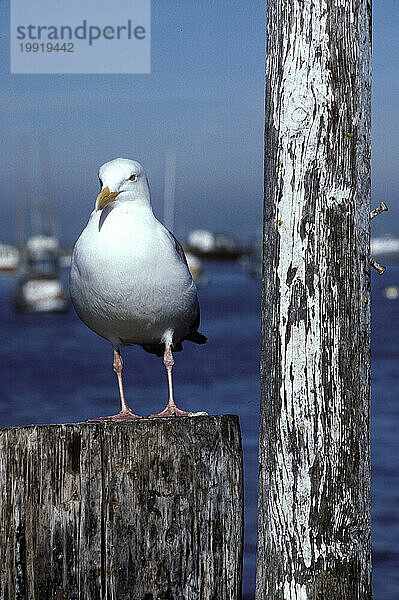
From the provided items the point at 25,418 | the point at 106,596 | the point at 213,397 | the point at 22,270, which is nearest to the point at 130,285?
the point at 106,596

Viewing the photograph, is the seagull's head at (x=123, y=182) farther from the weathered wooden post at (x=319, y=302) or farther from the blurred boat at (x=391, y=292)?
the blurred boat at (x=391, y=292)

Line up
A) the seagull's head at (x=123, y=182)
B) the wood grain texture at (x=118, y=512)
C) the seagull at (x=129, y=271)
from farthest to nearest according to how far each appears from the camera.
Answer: the seagull's head at (x=123, y=182) < the seagull at (x=129, y=271) < the wood grain texture at (x=118, y=512)

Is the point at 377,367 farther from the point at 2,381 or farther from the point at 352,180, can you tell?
the point at 352,180

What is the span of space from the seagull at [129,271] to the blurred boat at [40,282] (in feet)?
173

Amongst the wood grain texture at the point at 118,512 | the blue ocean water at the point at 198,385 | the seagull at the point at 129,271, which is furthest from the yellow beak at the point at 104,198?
the blue ocean water at the point at 198,385

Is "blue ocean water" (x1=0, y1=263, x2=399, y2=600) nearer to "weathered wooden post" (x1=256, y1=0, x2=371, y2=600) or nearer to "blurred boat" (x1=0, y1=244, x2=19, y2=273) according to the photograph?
"weathered wooden post" (x1=256, y1=0, x2=371, y2=600)

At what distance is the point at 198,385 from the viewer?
3044 centimetres

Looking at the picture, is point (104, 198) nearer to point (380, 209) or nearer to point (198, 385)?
point (380, 209)

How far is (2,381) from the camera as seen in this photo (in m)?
36.6

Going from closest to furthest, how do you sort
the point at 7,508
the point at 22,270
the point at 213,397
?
1. the point at 7,508
2. the point at 213,397
3. the point at 22,270

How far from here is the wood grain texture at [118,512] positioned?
3221 mm

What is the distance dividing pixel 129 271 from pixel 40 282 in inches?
2248

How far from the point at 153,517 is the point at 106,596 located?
309 mm

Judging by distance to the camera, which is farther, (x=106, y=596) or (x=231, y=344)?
(x=231, y=344)
